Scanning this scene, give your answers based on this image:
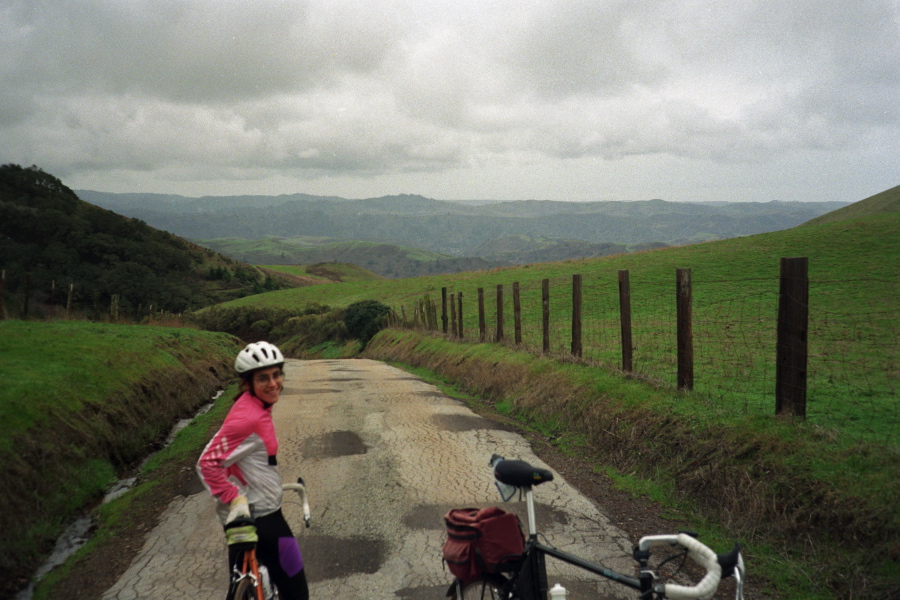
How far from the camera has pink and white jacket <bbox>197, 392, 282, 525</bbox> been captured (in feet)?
10.6

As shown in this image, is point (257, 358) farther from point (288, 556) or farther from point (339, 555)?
point (339, 555)

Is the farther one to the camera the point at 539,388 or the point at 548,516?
the point at 539,388

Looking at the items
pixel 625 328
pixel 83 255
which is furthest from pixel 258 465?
pixel 83 255

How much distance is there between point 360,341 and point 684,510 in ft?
123

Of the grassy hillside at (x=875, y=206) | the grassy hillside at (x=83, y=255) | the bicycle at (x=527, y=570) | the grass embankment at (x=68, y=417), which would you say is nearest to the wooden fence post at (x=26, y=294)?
the grass embankment at (x=68, y=417)

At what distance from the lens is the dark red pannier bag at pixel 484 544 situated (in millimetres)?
2932

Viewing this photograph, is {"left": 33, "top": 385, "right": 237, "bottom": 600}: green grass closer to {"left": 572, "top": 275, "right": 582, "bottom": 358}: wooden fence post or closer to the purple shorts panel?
the purple shorts panel

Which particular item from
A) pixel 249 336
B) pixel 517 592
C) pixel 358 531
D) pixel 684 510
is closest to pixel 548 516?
pixel 684 510

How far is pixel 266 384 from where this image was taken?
354cm

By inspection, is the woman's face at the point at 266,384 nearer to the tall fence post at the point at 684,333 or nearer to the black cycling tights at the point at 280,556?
the black cycling tights at the point at 280,556

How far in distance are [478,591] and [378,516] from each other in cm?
321

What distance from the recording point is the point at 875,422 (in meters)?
6.68

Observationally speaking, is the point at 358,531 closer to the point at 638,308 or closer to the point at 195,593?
the point at 195,593

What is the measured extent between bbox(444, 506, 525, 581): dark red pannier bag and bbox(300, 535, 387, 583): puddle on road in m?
2.20
